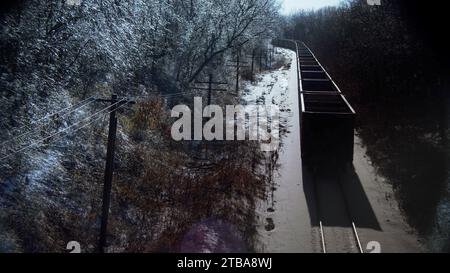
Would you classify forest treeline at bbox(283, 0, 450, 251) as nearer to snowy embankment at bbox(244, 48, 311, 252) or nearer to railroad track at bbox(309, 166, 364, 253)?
railroad track at bbox(309, 166, 364, 253)

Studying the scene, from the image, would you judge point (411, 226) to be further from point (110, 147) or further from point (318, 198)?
point (110, 147)

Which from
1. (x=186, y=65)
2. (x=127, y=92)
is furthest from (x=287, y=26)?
(x=127, y=92)

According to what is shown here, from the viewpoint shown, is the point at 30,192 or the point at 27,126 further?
the point at 27,126
